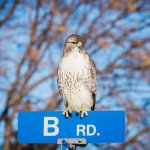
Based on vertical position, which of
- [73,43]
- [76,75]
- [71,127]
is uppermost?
[73,43]

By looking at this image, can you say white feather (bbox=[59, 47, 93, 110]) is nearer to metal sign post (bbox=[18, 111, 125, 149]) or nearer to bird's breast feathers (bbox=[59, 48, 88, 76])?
bird's breast feathers (bbox=[59, 48, 88, 76])

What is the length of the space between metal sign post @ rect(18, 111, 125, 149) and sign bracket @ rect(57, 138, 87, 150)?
0.04 feet

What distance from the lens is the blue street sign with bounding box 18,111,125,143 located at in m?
3.08

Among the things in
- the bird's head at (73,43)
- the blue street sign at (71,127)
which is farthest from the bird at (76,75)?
the blue street sign at (71,127)

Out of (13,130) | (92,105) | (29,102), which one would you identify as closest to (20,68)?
(29,102)

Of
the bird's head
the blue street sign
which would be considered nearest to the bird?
the bird's head

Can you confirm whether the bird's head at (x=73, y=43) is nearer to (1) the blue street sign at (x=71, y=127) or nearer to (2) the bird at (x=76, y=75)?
(2) the bird at (x=76, y=75)

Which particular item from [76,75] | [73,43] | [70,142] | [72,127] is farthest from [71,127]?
[73,43]

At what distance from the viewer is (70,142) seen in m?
3.00

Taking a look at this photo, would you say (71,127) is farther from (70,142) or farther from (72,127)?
(70,142)

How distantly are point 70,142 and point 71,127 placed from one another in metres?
0.12

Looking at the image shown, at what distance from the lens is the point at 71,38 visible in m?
3.63

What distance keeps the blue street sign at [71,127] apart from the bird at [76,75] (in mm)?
446

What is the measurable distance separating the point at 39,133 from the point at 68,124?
7.7 inches
